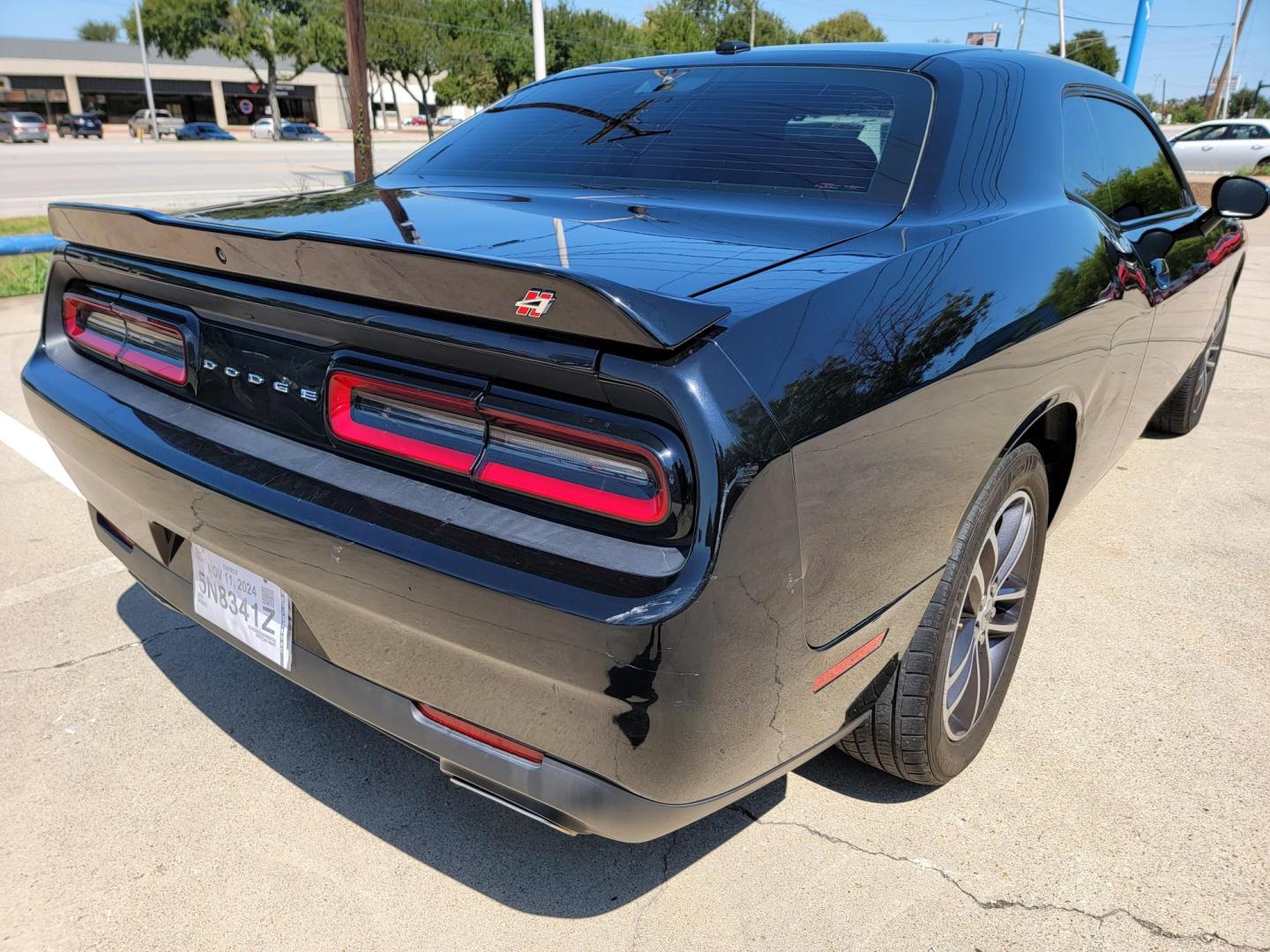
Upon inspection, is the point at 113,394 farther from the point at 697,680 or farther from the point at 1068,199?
the point at 1068,199

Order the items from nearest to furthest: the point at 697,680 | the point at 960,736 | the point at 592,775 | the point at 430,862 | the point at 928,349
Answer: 1. the point at 697,680
2. the point at 592,775
3. the point at 928,349
4. the point at 430,862
5. the point at 960,736

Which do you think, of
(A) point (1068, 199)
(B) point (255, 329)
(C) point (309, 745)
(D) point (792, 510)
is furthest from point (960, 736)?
(B) point (255, 329)

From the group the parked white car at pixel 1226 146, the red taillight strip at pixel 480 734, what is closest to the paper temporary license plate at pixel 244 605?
the red taillight strip at pixel 480 734

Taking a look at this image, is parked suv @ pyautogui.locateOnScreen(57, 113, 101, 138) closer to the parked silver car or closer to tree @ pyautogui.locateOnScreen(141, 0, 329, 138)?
the parked silver car

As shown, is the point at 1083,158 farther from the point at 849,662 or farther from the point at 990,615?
the point at 849,662

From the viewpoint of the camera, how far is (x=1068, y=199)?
248cm

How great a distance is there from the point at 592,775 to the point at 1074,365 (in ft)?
5.21

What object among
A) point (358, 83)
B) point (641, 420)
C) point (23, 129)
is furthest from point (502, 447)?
point (23, 129)

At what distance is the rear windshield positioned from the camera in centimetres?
222

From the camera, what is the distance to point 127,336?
2.14 metres

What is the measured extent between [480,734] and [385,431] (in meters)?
0.53

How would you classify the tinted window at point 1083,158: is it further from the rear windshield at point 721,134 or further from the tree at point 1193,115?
the tree at point 1193,115

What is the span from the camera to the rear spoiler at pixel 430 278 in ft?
4.28

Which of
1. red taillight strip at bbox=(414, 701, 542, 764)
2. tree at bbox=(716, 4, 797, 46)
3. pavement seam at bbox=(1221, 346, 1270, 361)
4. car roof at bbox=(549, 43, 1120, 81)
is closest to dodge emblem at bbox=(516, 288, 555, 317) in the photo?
red taillight strip at bbox=(414, 701, 542, 764)
